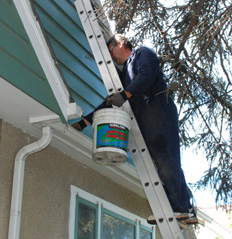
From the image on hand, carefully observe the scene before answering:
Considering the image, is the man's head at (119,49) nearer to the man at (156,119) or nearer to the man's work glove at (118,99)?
the man at (156,119)

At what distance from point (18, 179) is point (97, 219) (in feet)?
4.74

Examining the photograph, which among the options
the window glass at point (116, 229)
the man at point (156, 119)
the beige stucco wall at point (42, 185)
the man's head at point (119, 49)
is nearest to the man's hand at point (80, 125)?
the man at point (156, 119)

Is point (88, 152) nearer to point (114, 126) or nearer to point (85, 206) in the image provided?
point (85, 206)

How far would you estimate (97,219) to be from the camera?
17.0 ft

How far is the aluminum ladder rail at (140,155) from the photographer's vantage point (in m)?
3.74

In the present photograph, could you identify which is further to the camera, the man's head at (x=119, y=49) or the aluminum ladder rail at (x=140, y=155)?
the man's head at (x=119, y=49)

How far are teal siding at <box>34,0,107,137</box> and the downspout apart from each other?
2.93 ft

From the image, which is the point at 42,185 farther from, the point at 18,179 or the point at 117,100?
the point at 117,100

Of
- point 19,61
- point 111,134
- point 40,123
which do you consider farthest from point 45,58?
point 111,134

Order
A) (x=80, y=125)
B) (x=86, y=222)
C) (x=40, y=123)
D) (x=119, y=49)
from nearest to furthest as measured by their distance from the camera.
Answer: (x=40, y=123) → (x=80, y=125) → (x=119, y=49) → (x=86, y=222)

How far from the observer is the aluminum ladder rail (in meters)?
3.74

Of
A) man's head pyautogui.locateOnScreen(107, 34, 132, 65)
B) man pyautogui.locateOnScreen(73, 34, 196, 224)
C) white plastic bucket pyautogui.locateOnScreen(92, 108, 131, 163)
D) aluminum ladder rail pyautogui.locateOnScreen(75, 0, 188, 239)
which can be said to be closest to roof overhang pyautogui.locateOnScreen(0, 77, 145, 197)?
man pyautogui.locateOnScreen(73, 34, 196, 224)

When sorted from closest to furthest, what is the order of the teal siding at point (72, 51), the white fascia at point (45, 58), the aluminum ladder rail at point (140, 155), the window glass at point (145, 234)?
the aluminum ladder rail at point (140, 155) → the white fascia at point (45, 58) → the teal siding at point (72, 51) → the window glass at point (145, 234)

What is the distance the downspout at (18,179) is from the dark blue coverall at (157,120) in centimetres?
54
